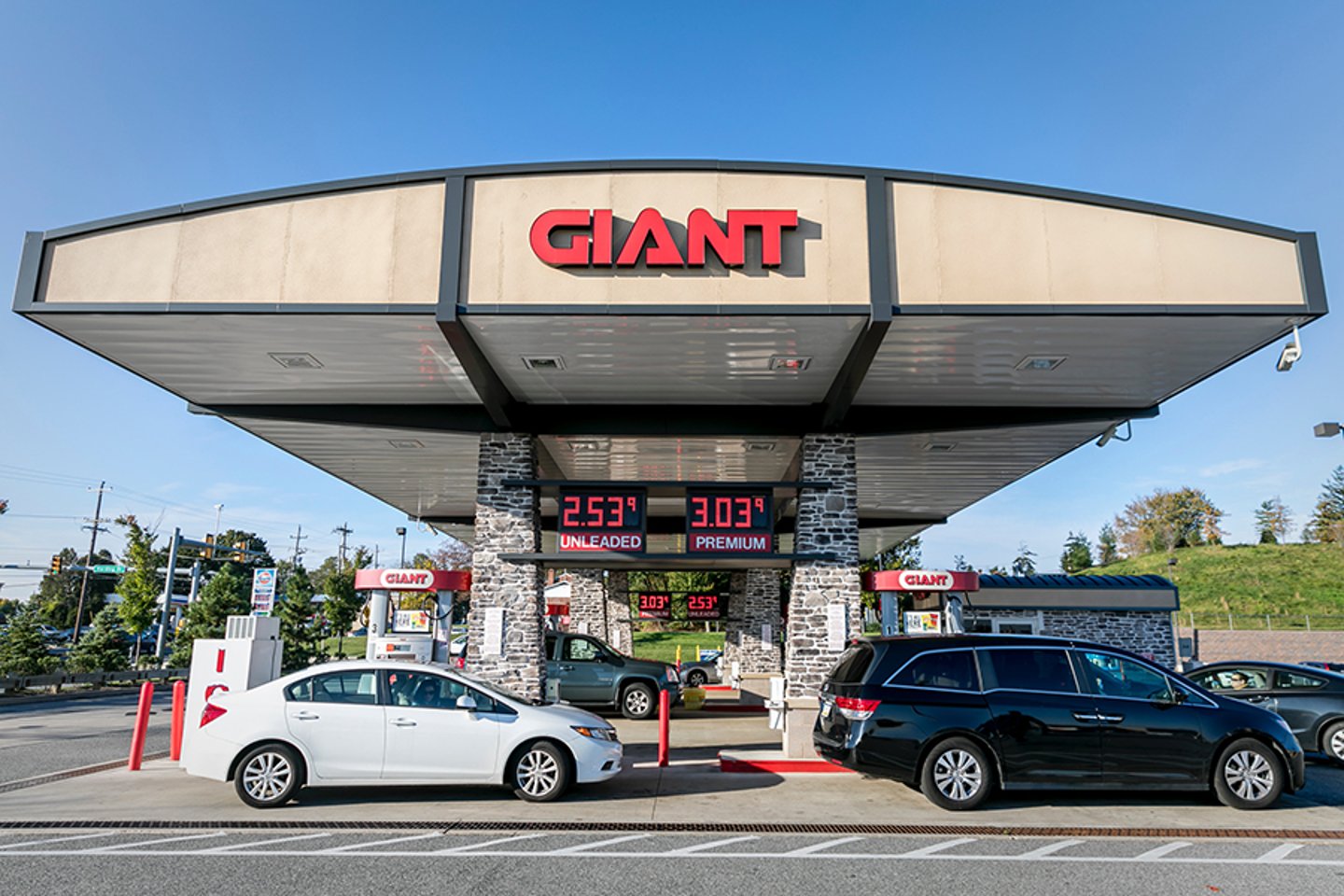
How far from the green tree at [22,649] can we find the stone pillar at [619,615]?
1640cm

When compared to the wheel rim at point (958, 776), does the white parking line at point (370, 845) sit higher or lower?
lower

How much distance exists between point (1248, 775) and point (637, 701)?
36.4 ft

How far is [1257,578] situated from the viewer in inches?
2456

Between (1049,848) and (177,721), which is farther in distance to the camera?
(177,721)

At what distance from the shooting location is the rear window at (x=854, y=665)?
28.5 ft

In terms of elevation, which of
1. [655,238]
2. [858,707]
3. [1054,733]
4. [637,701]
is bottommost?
[637,701]

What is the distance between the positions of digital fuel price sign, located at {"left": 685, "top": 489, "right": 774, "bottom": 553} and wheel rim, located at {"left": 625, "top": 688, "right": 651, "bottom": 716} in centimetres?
536

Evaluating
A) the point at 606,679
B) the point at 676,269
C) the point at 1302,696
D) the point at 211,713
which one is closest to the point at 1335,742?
the point at 1302,696

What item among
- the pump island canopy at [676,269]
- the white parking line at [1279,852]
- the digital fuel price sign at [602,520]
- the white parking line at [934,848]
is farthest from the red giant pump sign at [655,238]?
the white parking line at [1279,852]

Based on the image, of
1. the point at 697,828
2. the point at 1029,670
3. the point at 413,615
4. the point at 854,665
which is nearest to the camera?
the point at 697,828

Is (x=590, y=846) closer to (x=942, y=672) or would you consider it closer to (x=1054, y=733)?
(x=942, y=672)

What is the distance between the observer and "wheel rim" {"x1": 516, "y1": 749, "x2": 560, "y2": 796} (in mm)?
8305

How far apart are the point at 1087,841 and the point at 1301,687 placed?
22.7 ft

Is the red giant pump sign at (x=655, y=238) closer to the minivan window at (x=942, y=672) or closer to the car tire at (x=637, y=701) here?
the minivan window at (x=942, y=672)
